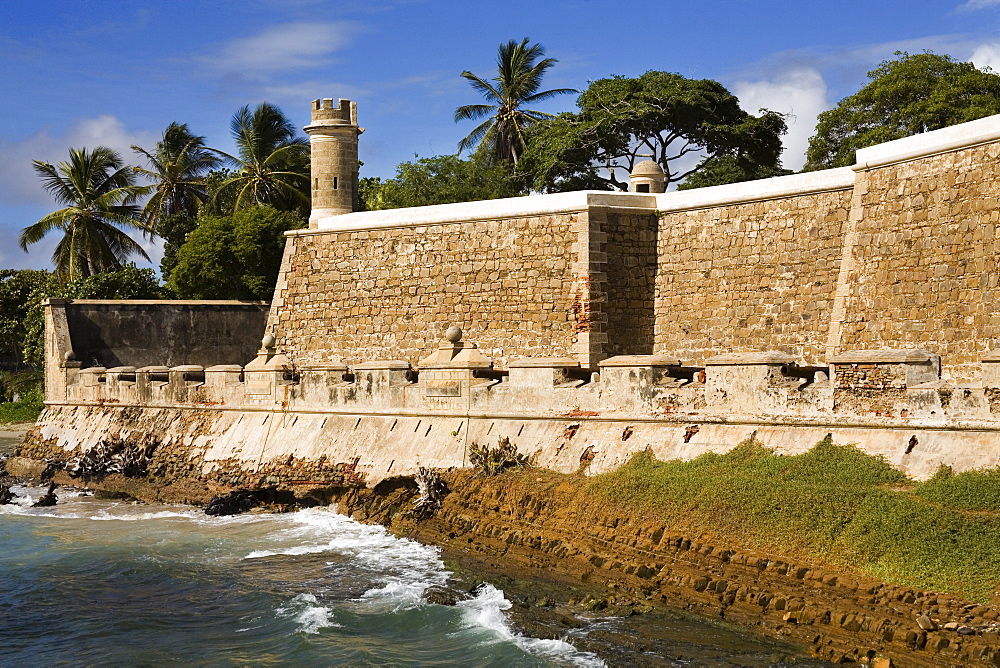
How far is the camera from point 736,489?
1195cm

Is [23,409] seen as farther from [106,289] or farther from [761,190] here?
[761,190]

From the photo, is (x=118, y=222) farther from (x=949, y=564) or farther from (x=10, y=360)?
(x=949, y=564)

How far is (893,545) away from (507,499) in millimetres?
5404

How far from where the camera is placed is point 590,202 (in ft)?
68.5

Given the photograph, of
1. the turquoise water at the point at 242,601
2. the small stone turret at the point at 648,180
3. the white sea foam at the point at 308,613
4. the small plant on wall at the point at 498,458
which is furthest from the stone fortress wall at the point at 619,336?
the white sea foam at the point at 308,613

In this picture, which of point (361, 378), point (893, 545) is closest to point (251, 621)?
point (893, 545)

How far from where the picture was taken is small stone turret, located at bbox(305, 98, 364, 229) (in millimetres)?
26156

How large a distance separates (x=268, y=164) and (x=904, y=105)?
21.3m

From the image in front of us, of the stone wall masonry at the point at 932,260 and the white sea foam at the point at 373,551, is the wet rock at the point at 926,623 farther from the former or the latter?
the stone wall masonry at the point at 932,260

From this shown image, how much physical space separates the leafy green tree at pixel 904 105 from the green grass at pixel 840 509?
17.6 meters

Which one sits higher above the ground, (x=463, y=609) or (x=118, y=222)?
(x=118, y=222)

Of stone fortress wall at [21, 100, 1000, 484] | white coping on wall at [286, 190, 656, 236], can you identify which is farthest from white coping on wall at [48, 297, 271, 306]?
white coping on wall at [286, 190, 656, 236]

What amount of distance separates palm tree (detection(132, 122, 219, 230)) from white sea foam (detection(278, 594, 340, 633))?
31.2 m

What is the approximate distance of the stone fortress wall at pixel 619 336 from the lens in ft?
43.2
